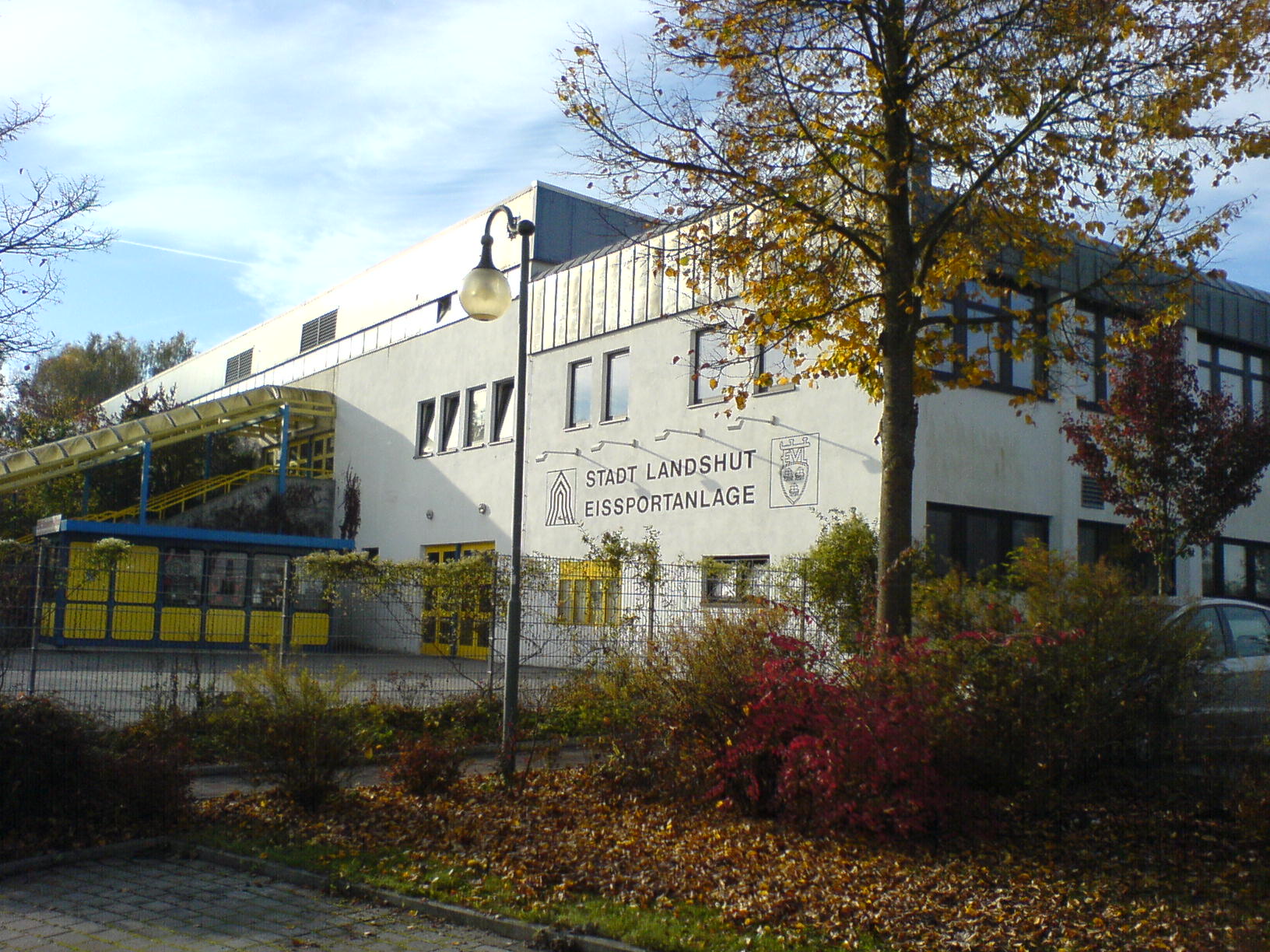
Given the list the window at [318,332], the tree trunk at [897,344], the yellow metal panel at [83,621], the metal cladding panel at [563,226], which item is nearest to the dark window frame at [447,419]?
the metal cladding panel at [563,226]

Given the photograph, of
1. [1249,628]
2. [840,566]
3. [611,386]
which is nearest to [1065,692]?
[1249,628]

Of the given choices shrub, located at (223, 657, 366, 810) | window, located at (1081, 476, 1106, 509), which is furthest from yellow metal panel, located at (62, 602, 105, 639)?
window, located at (1081, 476, 1106, 509)

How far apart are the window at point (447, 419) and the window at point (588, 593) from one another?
41.6 ft

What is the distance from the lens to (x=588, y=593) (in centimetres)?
1411

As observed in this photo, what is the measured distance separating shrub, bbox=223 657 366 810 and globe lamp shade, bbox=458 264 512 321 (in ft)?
10.8

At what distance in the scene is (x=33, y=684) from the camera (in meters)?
10.3

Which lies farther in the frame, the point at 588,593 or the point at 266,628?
the point at 588,593

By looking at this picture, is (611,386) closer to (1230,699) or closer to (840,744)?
(840,744)

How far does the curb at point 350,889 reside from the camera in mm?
5973

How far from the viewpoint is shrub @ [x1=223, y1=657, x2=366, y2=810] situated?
28.6 ft

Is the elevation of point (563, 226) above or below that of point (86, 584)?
above

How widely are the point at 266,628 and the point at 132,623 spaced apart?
1234 mm

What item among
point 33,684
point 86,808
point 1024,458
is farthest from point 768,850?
point 1024,458

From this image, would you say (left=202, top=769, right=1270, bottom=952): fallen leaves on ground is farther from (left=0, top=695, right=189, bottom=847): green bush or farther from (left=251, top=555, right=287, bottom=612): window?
(left=251, top=555, right=287, bottom=612): window
